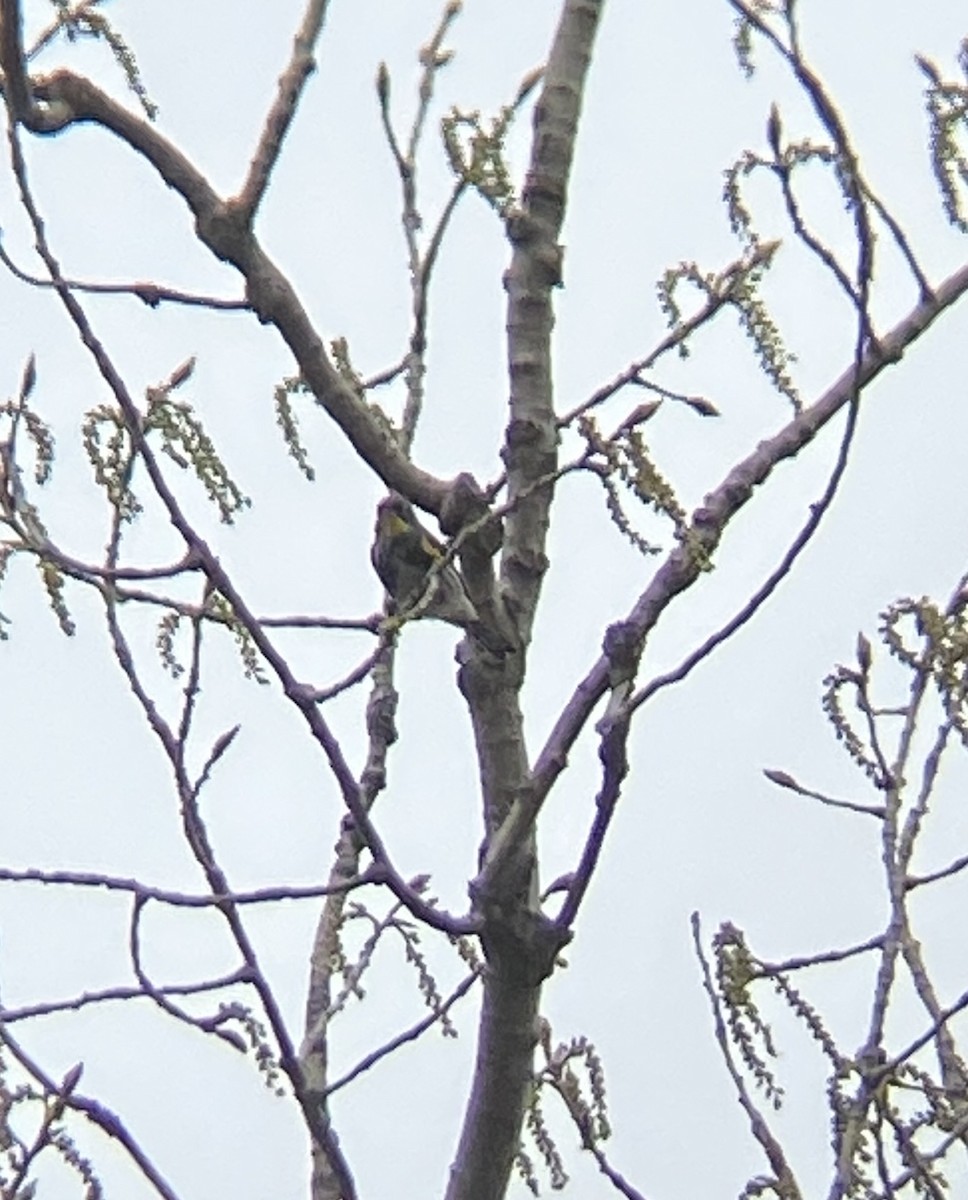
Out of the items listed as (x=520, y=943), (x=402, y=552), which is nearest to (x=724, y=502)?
(x=402, y=552)

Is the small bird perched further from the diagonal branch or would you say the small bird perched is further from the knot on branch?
the knot on branch

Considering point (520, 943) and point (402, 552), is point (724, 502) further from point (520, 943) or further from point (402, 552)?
point (520, 943)

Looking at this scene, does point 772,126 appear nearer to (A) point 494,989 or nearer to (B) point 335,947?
(A) point 494,989

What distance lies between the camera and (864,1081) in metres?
1.84

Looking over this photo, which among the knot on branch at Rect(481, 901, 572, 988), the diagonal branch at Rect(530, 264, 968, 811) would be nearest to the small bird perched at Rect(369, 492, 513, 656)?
the diagonal branch at Rect(530, 264, 968, 811)

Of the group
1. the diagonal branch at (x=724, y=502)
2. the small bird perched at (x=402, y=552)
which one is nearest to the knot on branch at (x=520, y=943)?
the diagonal branch at (x=724, y=502)

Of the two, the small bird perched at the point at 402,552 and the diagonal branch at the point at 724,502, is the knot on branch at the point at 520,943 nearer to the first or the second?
the diagonal branch at the point at 724,502

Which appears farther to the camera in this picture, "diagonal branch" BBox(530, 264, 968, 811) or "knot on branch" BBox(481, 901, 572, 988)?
"knot on branch" BBox(481, 901, 572, 988)

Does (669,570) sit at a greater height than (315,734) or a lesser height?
greater

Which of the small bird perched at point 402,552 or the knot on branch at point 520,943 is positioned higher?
the small bird perched at point 402,552

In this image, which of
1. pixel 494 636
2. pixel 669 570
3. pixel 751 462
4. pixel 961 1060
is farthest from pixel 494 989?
pixel 961 1060

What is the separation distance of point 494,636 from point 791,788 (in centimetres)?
62

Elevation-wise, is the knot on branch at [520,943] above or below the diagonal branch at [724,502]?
below

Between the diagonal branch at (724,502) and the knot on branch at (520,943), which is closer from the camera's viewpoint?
the diagonal branch at (724,502)
